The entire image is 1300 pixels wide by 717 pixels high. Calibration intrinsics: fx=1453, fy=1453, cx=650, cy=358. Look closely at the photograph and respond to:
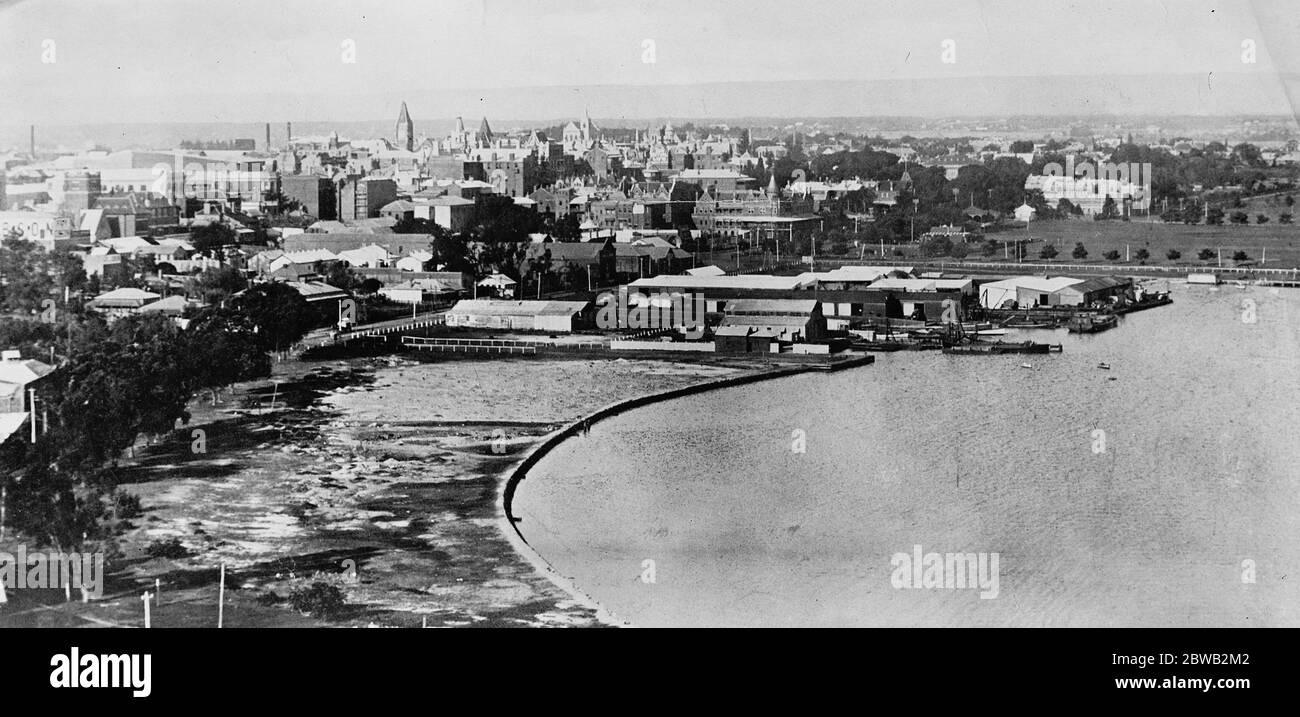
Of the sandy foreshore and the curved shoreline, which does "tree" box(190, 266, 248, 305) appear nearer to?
the sandy foreshore

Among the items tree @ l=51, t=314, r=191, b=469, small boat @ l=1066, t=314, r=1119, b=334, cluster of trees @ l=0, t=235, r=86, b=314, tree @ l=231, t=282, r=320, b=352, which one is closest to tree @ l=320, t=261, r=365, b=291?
tree @ l=231, t=282, r=320, b=352

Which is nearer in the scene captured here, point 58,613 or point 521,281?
point 58,613

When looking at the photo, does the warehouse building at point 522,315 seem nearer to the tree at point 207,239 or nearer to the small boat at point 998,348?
the tree at point 207,239

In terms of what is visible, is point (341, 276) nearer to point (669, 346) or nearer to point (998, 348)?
point (669, 346)

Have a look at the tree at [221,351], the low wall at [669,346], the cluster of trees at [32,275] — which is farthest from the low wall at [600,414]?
the cluster of trees at [32,275]

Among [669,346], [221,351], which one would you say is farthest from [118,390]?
[669,346]
